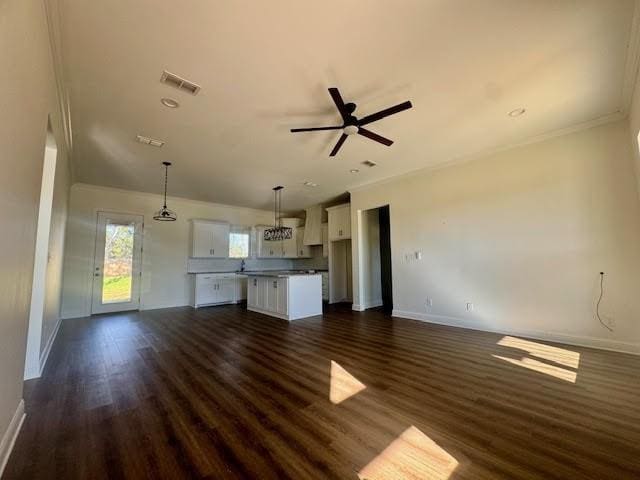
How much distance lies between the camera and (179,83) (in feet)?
8.78

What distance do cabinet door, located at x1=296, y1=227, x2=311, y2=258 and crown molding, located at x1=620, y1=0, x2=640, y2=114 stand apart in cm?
730

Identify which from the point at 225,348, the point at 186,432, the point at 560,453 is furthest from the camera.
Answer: the point at 225,348

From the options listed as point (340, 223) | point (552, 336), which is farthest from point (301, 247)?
point (552, 336)

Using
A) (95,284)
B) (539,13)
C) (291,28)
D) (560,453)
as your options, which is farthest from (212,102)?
(95,284)

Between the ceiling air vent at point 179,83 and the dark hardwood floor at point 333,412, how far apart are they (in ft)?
9.66

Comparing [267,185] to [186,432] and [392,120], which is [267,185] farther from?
[186,432]

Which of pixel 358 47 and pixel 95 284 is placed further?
pixel 95 284

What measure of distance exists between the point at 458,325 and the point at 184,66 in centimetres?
524

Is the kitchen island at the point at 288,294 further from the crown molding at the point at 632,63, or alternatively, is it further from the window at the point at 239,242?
the crown molding at the point at 632,63

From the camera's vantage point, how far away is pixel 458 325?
15.2 feet

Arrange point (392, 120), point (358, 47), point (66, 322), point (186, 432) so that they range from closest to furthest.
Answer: point (186, 432) → point (358, 47) → point (392, 120) → point (66, 322)

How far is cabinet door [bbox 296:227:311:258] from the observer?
8.99 meters

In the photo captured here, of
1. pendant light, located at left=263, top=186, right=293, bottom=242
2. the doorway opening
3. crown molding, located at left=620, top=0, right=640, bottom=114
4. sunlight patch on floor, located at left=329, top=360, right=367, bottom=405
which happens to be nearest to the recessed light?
pendant light, located at left=263, top=186, right=293, bottom=242

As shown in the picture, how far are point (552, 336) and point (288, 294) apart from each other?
13.8ft
